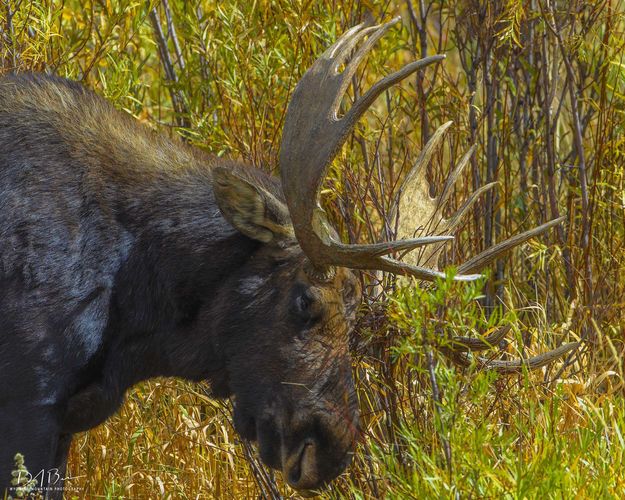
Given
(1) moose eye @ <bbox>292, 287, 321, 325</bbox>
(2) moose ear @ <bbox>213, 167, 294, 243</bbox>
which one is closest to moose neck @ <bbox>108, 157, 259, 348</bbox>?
(2) moose ear @ <bbox>213, 167, 294, 243</bbox>

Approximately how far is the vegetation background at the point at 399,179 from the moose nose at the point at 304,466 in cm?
24

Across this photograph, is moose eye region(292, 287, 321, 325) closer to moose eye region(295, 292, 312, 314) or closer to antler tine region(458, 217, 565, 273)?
moose eye region(295, 292, 312, 314)

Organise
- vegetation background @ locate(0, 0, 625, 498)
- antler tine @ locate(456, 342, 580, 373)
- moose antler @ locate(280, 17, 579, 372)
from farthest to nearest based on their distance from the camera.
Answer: vegetation background @ locate(0, 0, 625, 498) < antler tine @ locate(456, 342, 580, 373) < moose antler @ locate(280, 17, 579, 372)

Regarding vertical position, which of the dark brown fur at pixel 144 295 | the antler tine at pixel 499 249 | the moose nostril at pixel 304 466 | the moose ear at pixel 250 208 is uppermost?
the antler tine at pixel 499 249

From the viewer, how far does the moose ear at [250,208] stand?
3.93 meters

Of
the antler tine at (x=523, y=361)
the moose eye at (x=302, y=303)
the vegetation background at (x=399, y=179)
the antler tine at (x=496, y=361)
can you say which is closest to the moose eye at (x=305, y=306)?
the moose eye at (x=302, y=303)

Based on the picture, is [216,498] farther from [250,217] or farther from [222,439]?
[250,217]

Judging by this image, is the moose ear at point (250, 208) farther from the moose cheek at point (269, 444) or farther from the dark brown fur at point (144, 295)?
the moose cheek at point (269, 444)

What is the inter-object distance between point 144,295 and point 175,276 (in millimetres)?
131

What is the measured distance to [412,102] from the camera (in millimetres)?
6199

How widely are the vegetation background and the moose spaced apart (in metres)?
0.39

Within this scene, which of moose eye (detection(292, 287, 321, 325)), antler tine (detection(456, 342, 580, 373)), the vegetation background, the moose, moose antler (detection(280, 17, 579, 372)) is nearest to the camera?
moose antler (detection(280, 17, 579, 372))

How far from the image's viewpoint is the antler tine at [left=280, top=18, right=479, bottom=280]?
147 inches

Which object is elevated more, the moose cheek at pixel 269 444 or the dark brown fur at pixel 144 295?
the dark brown fur at pixel 144 295
